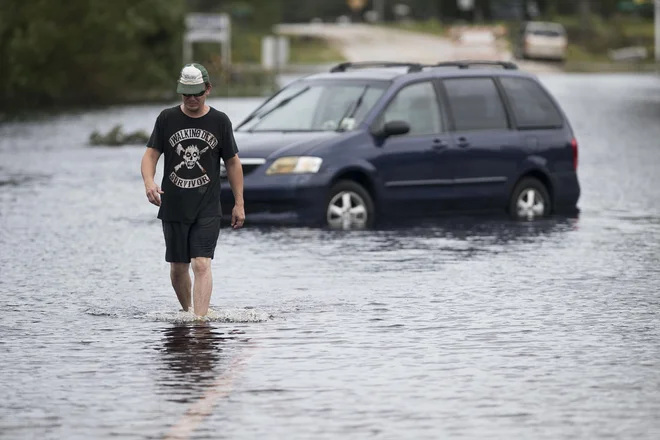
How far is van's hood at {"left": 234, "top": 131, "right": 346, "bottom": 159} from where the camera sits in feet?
61.8

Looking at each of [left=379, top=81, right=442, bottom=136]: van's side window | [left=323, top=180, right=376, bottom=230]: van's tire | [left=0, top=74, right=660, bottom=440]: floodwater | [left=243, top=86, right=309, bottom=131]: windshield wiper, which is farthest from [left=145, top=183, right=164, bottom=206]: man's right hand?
[left=243, top=86, right=309, bottom=131]: windshield wiper

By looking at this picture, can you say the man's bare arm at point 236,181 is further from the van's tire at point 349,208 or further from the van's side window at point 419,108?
the van's side window at point 419,108

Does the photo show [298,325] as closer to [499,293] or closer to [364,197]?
[499,293]

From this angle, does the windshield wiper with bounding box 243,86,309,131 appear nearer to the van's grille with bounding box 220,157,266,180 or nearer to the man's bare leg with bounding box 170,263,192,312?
the van's grille with bounding box 220,157,266,180

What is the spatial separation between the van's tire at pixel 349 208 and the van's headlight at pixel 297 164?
0.34 meters

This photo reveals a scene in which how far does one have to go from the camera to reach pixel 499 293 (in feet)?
45.9

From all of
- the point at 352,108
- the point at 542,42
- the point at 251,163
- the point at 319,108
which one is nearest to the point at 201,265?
the point at 251,163

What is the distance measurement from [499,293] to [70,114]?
119 ft

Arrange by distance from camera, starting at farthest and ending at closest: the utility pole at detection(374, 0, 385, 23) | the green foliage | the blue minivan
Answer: the utility pole at detection(374, 0, 385, 23)
the green foliage
the blue minivan

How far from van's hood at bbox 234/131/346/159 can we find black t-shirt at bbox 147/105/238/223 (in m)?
6.36

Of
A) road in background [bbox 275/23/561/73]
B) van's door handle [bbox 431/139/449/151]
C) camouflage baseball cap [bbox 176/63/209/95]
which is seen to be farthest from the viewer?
road in background [bbox 275/23/561/73]

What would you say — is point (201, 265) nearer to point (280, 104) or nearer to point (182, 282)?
point (182, 282)

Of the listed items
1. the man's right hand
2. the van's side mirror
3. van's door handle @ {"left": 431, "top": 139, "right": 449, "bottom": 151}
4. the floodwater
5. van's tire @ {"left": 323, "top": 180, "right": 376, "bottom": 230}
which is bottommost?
the floodwater

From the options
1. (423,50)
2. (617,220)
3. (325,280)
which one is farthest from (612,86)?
(325,280)
